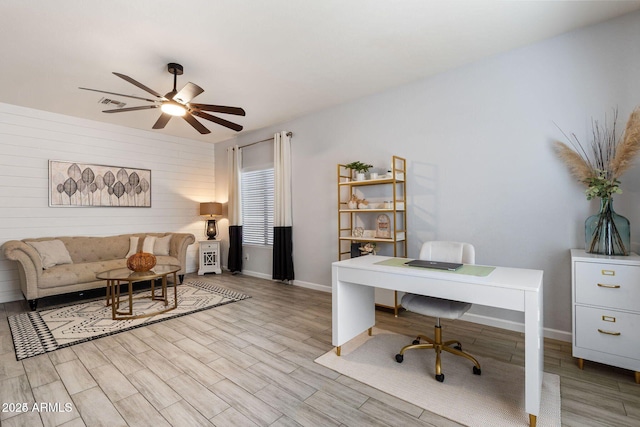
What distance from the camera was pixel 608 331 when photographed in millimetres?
2104

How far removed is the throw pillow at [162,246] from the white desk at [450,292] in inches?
148

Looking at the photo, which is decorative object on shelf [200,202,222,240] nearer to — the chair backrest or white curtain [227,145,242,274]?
white curtain [227,145,242,274]

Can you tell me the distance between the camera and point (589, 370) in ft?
7.24

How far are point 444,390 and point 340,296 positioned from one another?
3.18 ft

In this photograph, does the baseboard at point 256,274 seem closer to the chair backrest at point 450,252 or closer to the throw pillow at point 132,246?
the throw pillow at point 132,246

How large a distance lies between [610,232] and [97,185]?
6537mm

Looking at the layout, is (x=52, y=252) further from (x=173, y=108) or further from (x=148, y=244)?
(x=173, y=108)

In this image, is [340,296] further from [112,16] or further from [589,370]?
[112,16]

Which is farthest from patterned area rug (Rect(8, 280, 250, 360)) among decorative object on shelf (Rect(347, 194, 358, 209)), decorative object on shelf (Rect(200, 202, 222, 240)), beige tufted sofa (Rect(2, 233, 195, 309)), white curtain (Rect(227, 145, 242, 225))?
decorative object on shelf (Rect(347, 194, 358, 209))

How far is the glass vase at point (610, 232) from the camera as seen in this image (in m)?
2.28

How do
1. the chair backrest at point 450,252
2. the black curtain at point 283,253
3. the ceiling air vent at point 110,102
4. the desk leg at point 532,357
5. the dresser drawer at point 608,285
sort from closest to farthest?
the desk leg at point 532,357
the dresser drawer at point 608,285
the chair backrest at point 450,252
the ceiling air vent at point 110,102
the black curtain at point 283,253

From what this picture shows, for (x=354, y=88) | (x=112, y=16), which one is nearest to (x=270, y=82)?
(x=354, y=88)

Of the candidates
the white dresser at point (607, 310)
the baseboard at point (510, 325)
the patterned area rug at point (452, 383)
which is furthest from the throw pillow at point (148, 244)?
the white dresser at point (607, 310)

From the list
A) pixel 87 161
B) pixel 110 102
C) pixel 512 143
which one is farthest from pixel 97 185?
pixel 512 143
